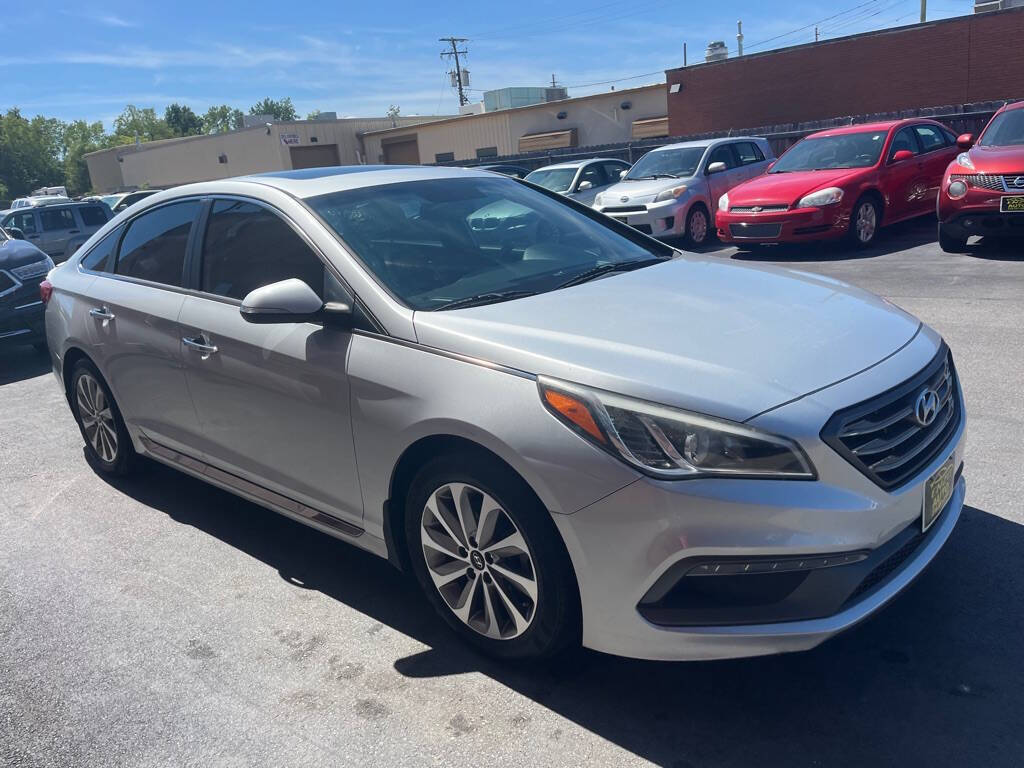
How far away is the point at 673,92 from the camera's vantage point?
103 ft

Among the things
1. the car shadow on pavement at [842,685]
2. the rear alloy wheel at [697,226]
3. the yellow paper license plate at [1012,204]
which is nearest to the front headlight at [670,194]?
the rear alloy wheel at [697,226]

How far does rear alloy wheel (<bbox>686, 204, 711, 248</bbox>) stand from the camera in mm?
13203

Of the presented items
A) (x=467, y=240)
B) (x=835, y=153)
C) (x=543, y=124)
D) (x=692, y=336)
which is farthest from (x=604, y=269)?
(x=543, y=124)

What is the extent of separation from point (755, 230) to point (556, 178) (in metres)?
5.40

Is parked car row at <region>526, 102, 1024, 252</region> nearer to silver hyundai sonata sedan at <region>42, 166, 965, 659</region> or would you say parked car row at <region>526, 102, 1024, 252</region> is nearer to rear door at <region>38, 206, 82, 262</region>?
silver hyundai sonata sedan at <region>42, 166, 965, 659</region>

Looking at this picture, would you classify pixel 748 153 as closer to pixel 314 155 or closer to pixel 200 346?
pixel 200 346

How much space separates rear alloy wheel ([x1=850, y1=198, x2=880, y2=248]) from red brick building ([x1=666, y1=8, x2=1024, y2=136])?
1570 centimetres

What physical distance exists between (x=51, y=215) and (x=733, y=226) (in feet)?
49.9

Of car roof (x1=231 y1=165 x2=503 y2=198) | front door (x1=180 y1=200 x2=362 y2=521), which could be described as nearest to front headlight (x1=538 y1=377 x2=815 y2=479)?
front door (x1=180 y1=200 x2=362 y2=521)

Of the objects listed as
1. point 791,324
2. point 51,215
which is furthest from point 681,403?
point 51,215

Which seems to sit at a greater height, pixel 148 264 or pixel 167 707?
pixel 148 264

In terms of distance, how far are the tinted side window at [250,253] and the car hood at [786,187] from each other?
836cm

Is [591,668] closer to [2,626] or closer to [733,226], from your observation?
[2,626]

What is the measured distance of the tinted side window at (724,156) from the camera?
1401 centimetres
